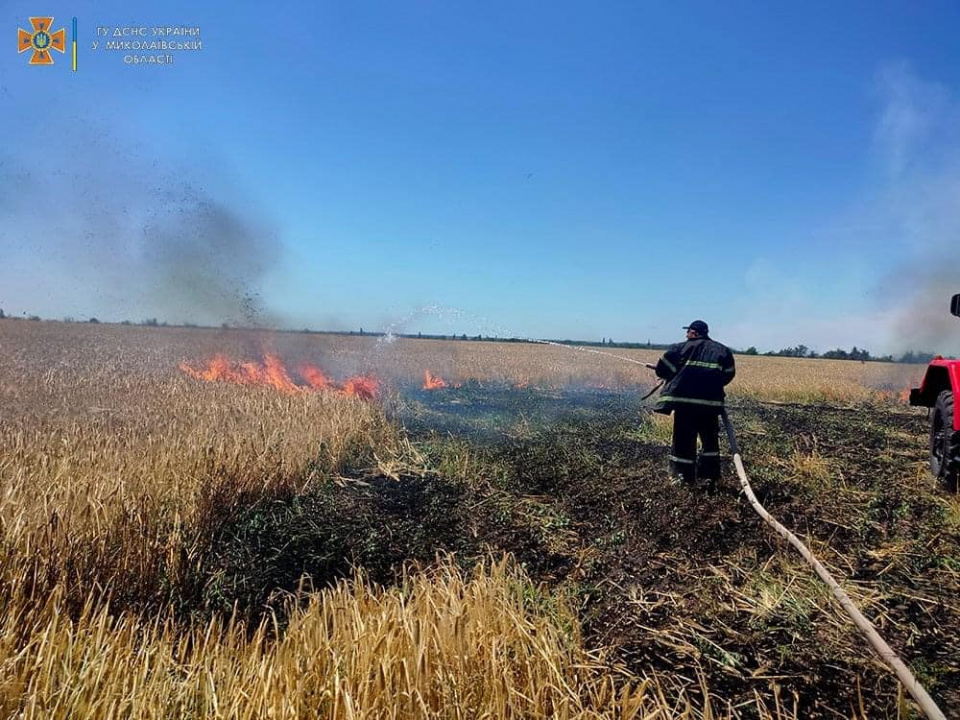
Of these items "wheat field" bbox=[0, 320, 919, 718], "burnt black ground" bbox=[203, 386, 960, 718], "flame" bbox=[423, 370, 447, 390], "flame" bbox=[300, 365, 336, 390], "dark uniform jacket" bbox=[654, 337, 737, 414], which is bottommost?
"burnt black ground" bbox=[203, 386, 960, 718]

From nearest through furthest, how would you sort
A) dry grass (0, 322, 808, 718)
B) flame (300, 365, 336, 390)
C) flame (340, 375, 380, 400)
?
dry grass (0, 322, 808, 718) < flame (340, 375, 380, 400) < flame (300, 365, 336, 390)

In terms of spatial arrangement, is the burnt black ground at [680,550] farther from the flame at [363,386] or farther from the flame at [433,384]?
the flame at [433,384]

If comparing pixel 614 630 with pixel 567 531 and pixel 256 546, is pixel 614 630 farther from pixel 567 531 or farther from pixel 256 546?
pixel 256 546

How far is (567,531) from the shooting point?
567 cm

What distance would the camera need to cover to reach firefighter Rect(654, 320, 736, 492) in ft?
23.5

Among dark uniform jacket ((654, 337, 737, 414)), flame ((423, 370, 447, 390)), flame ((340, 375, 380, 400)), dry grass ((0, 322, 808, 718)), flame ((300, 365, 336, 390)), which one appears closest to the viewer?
dry grass ((0, 322, 808, 718))

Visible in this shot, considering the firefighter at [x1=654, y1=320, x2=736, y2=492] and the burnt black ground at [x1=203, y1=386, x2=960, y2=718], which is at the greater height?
the firefighter at [x1=654, y1=320, x2=736, y2=492]

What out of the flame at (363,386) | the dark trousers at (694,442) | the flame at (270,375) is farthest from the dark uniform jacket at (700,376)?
the flame at (270,375)

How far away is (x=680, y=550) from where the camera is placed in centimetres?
511

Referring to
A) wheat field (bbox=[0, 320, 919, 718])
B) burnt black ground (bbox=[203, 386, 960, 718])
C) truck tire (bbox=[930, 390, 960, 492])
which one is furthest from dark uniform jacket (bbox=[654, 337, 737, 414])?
wheat field (bbox=[0, 320, 919, 718])

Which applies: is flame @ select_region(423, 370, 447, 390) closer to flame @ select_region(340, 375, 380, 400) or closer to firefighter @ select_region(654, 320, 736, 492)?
flame @ select_region(340, 375, 380, 400)

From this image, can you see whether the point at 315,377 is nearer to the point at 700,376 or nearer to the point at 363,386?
the point at 363,386

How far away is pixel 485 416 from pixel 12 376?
39.4ft

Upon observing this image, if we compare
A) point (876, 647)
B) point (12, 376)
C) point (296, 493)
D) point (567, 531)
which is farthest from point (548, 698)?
point (12, 376)
